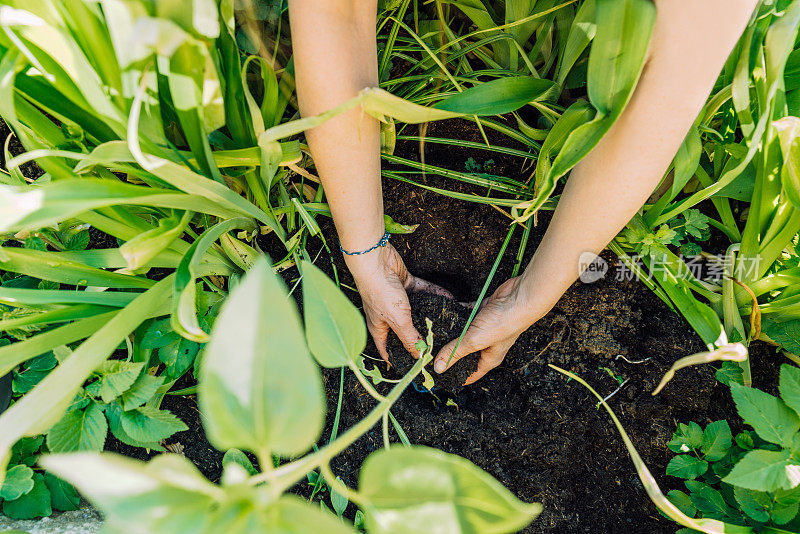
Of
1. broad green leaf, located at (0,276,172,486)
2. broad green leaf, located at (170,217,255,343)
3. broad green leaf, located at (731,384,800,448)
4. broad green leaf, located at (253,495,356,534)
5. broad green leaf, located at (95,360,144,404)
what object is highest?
broad green leaf, located at (253,495,356,534)

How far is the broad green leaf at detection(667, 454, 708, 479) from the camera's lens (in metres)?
0.92

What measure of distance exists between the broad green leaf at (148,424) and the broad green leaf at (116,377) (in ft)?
0.15

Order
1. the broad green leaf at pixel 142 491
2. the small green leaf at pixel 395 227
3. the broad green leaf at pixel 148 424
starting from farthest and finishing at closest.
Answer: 1. the small green leaf at pixel 395 227
2. the broad green leaf at pixel 148 424
3. the broad green leaf at pixel 142 491

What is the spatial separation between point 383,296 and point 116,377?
484 millimetres

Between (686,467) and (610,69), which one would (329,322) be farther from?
(686,467)

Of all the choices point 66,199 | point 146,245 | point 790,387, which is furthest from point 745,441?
point 66,199

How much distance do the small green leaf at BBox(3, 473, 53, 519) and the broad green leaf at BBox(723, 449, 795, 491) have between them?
114cm

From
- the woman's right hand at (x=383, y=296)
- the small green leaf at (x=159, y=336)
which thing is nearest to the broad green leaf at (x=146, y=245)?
the small green leaf at (x=159, y=336)

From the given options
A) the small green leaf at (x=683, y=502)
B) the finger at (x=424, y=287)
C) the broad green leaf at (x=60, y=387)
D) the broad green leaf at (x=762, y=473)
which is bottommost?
Result: the small green leaf at (x=683, y=502)

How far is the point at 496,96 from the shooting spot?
0.87m

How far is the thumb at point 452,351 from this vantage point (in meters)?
0.99

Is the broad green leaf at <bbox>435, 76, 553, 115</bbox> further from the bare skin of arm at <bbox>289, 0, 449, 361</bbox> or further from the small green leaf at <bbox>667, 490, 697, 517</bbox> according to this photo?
the small green leaf at <bbox>667, 490, 697, 517</bbox>

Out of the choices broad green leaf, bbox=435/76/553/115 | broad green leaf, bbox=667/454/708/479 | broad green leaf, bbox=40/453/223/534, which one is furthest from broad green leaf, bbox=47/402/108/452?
broad green leaf, bbox=667/454/708/479

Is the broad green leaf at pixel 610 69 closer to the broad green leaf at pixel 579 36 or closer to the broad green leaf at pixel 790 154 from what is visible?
the broad green leaf at pixel 579 36
